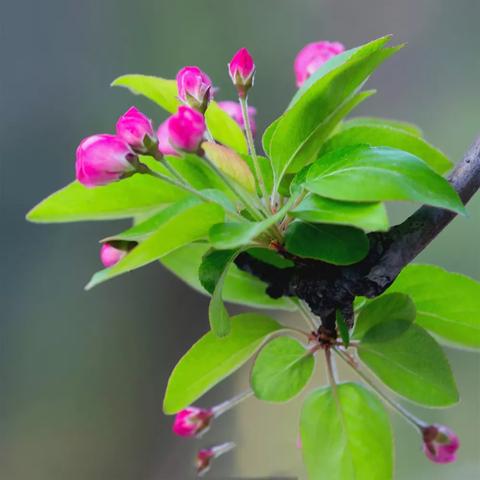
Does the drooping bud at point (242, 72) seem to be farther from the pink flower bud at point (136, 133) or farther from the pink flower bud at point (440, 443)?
the pink flower bud at point (440, 443)

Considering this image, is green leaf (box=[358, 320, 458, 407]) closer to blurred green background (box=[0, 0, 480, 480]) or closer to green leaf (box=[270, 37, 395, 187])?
green leaf (box=[270, 37, 395, 187])

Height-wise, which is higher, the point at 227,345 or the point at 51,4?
the point at 51,4

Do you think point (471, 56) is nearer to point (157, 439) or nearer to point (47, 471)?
point (157, 439)

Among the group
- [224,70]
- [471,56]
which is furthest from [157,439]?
[471,56]

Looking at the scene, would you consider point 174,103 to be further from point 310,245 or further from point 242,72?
point 310,245

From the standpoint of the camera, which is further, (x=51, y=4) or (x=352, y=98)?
(x=51, y=4)

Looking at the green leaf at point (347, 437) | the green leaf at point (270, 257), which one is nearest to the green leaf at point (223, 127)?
the green leaf at point (270, 257)
